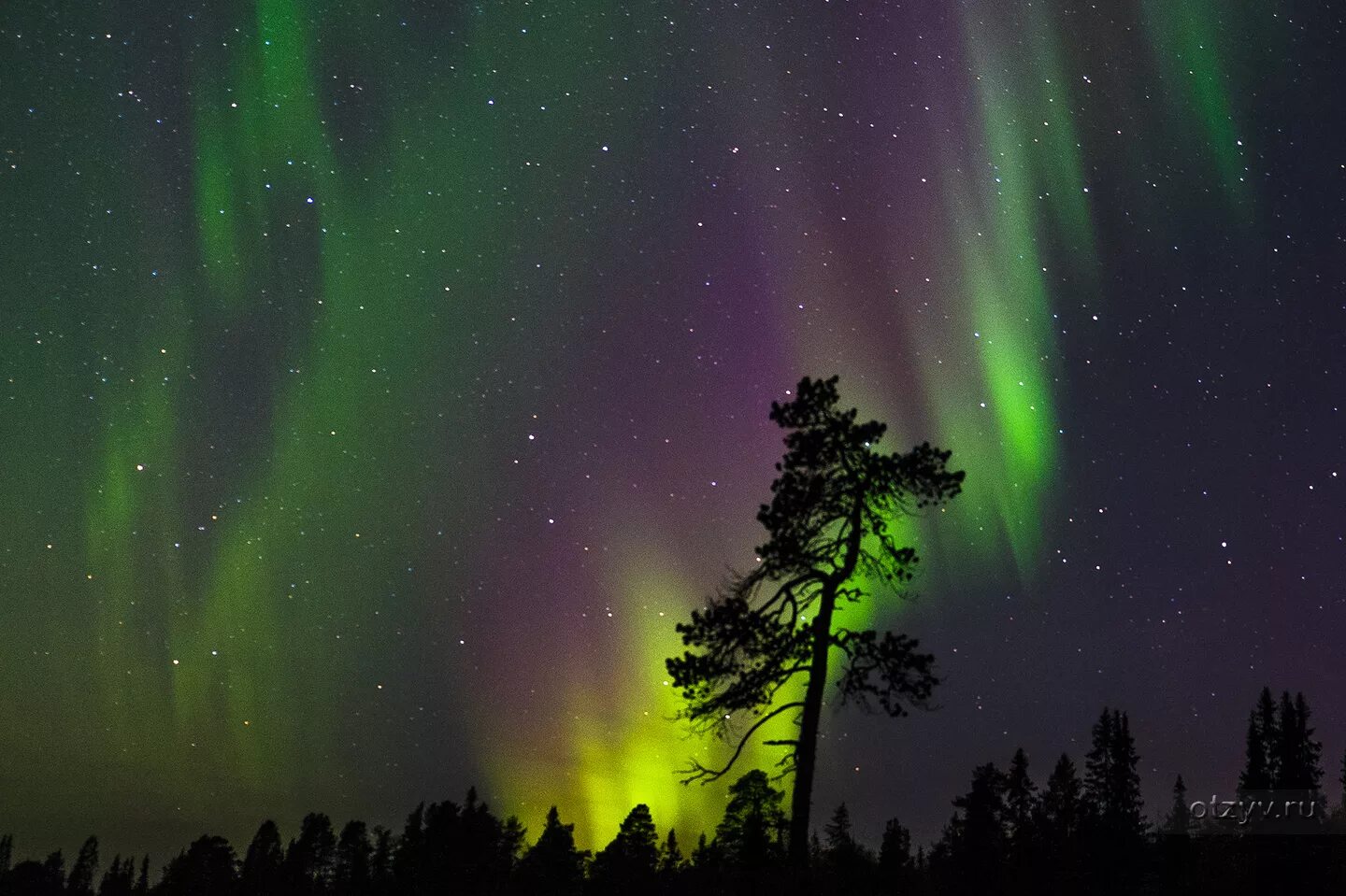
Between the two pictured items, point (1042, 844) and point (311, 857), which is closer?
point (1042, 844)

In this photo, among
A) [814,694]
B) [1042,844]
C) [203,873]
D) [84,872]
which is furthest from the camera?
[84,872]

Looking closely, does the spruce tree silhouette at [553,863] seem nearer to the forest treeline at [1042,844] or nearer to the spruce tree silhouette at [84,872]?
the forest treeline at [1042,844]

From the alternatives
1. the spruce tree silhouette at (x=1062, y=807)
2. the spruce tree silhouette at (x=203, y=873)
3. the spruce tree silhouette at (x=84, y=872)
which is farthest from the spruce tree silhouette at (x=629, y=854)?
the spruce tree silhouette at (x=84, y=872)

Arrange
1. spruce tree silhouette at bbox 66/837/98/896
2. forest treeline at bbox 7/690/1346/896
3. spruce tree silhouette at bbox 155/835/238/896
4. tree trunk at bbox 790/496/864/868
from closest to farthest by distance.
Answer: tree trunk at bbox 790/496/864/868
forest treeline at bbox 7/690/1346/896
spruce tree silhouette at bbox 155/835/238/896
spruce tree silhouette at bbox 66/837/98/896

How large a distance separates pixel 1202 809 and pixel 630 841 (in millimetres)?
38505

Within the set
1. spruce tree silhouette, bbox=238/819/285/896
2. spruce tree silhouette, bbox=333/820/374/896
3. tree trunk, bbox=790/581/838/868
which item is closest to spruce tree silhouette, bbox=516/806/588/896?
spruce tree silhouette, bbox=333/820/374/896

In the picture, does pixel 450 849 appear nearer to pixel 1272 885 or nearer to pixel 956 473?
pixel 1272 885

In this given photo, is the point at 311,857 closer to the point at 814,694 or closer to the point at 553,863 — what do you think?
the point at 553,863

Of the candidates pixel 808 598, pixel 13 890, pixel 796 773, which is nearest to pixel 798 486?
pixel 808 598

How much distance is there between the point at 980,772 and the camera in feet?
230

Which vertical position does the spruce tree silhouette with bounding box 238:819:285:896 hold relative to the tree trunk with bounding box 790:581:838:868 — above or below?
below

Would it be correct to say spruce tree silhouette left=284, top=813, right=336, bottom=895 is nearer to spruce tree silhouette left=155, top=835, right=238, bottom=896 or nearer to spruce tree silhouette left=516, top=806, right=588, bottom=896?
spruce tree silhouette left=155, top=835, right=238, bottom=896

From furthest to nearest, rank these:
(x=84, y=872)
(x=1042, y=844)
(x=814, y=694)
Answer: (x=84, y=872) → (x=1042, y=844) → (x=814, y=694)

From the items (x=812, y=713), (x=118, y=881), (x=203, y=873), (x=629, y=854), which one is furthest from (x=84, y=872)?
Result: (x=812, y=713)
